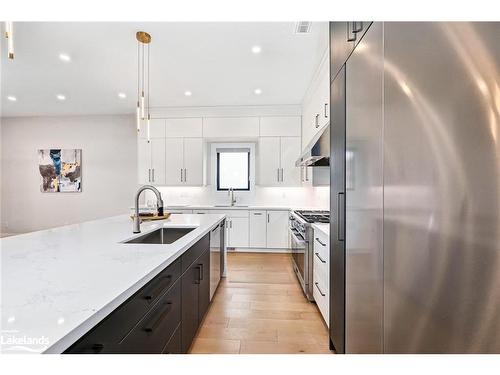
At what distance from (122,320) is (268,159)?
430 cm

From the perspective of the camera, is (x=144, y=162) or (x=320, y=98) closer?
(x=320, y=98)

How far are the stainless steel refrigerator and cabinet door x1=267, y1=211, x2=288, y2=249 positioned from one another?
3.33 meters

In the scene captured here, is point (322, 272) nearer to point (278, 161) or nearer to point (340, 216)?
point (340, 216)

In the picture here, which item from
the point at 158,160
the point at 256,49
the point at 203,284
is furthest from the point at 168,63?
the point at 203,284

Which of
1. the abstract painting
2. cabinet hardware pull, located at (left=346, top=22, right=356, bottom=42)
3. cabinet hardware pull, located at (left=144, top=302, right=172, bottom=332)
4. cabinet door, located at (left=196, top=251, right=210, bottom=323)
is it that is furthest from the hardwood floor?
the abstract painting

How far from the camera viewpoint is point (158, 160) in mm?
5020

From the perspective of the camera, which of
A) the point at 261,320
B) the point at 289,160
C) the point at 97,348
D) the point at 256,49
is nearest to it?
the point at 97,348

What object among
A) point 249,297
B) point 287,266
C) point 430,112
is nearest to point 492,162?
point 430,112

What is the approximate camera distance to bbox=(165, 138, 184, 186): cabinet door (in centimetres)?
498

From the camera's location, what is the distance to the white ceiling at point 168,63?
2.59 m

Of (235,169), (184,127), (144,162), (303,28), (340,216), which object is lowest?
(340,216)
